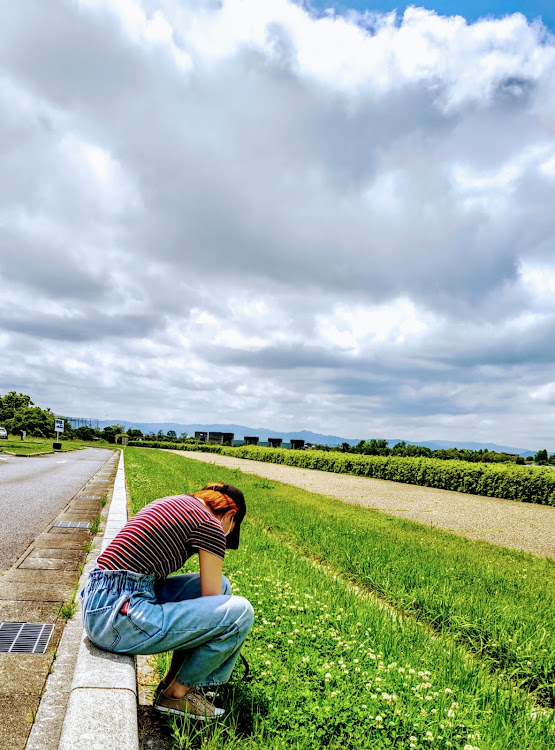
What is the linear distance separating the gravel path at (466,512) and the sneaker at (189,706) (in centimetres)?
789

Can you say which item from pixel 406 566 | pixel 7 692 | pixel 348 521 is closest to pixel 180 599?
pixel 7 692

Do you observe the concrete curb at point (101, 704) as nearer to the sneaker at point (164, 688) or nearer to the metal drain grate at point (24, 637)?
the sneaker at point (164, 688)

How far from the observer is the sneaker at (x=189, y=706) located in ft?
9.48

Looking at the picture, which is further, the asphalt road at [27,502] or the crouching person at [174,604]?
the asphalt road at [27,502]

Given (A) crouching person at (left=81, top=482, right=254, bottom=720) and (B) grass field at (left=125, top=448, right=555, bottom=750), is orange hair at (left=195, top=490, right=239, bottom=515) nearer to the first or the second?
(A) crouching person at (left=81, top=482, right=254, bottom=720)

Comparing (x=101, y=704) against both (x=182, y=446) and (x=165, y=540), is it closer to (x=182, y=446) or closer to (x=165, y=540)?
(x=165, y=540)

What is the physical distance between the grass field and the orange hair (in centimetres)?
109

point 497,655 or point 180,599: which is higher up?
point 180,599

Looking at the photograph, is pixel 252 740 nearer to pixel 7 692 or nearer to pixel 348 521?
pixel 7 692

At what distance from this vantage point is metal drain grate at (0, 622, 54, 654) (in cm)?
379

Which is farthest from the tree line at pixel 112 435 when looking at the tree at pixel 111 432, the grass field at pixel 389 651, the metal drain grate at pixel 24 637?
the metal drain grate at pixel 24 637

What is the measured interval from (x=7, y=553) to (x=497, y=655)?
575 centimetres

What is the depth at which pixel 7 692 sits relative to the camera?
3.19 metres

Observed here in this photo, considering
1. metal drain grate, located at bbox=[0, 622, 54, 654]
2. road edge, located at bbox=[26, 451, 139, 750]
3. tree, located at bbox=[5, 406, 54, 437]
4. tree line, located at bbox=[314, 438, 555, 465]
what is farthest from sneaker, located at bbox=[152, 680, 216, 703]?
tree, located at bbox=[5, 406, 54, 437]
